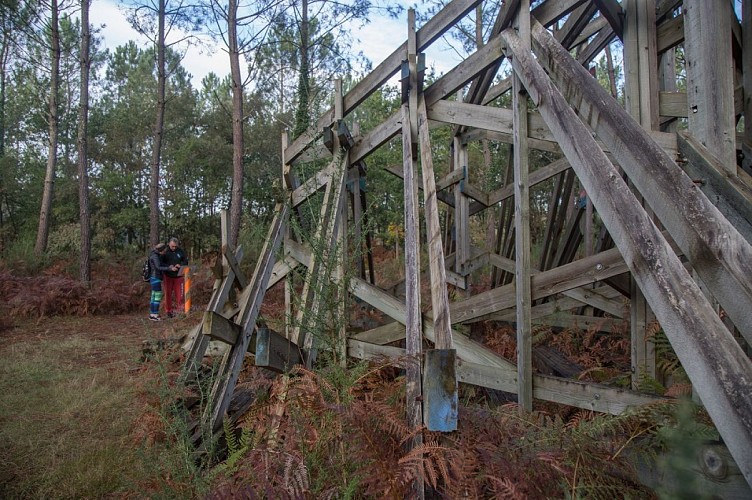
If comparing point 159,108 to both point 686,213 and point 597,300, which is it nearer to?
point 597,300

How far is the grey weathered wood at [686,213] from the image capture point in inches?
46.8

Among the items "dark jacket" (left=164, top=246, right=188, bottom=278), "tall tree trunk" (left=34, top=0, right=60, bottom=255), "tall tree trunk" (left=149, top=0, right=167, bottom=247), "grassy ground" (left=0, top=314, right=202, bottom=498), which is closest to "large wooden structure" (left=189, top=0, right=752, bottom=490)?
"grassy ground" (left=0, top=314, right=202, bottom=498)

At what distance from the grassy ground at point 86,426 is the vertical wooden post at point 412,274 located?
3.91 feet

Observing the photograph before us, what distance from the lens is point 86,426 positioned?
15.4 feet

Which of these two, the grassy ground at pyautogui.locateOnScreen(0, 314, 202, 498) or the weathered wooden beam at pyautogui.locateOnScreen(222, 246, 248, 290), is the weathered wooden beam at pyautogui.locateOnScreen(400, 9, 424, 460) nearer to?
the grassy ground at pyautogui.locateOnScreen(0, 314, 202, 498)

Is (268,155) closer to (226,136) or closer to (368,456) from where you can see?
(226,136)

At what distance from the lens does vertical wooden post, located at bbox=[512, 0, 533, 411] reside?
352cm

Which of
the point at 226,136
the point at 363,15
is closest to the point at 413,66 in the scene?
the point at 363,15

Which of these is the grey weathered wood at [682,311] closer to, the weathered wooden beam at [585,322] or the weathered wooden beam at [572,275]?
the weathered wooden beam at [572,275]

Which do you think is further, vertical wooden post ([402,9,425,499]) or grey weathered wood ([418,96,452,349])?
grey weathered wood ([418,96,452,349])

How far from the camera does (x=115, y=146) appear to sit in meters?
25.4

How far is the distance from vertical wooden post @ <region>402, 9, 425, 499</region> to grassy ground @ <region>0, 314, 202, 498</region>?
1192 millimetres

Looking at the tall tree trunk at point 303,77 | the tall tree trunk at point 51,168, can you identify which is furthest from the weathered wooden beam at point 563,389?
the tall tree trunk at point 51,168

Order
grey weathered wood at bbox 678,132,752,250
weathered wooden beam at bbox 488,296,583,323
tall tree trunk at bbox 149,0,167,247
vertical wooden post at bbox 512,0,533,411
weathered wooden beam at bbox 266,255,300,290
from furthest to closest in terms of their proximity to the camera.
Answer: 1. tall tree trunk at bbox 149,0,167,247
2. weathered wooden beam at bbox 488,296,583,323
3. weathered wooden beam at bbox 266,255,300,290
4. vertical wooden post at bbox 512,0,533,411
5. grey weathered wood at bbox 678,132,752,250
